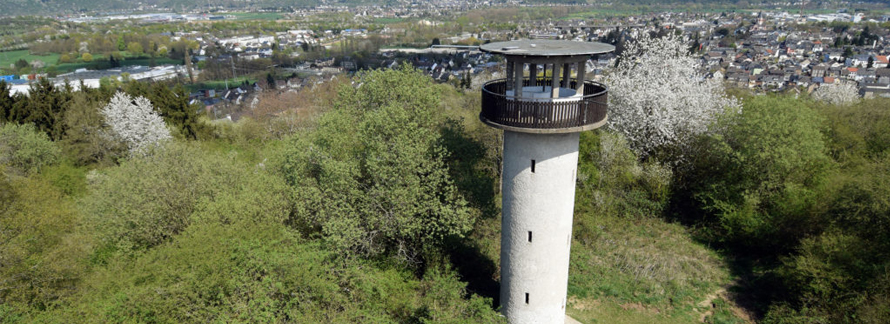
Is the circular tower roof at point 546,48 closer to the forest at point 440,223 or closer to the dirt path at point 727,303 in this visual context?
the forest at point 440,223

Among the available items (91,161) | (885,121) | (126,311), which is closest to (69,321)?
(126,311)

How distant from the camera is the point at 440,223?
18.0 meters

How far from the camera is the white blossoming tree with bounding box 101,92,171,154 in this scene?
30.5m

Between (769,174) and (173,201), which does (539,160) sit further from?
(769,174)

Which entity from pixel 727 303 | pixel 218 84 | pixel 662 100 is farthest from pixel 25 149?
pixel 218 84

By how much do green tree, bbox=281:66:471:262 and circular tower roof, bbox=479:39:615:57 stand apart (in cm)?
531

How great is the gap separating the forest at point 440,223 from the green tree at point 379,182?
9cm

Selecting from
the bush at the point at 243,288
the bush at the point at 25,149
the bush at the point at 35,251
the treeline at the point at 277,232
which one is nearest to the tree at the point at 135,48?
the bush at the point at 25,149

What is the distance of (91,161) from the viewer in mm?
31984

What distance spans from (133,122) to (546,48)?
2960cm

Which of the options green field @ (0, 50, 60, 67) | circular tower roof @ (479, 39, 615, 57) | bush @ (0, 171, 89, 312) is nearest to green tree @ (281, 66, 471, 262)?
circular tower roof @ (479, 39, 615, 57)

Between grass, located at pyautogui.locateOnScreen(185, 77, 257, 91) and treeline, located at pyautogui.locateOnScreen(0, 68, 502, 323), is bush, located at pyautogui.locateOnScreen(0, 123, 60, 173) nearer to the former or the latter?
treeline, located at pyautogui.locateOnScreen(0, 68, 502, 323)

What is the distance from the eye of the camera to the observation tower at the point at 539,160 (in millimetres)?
11242

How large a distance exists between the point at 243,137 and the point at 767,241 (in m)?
33.9
